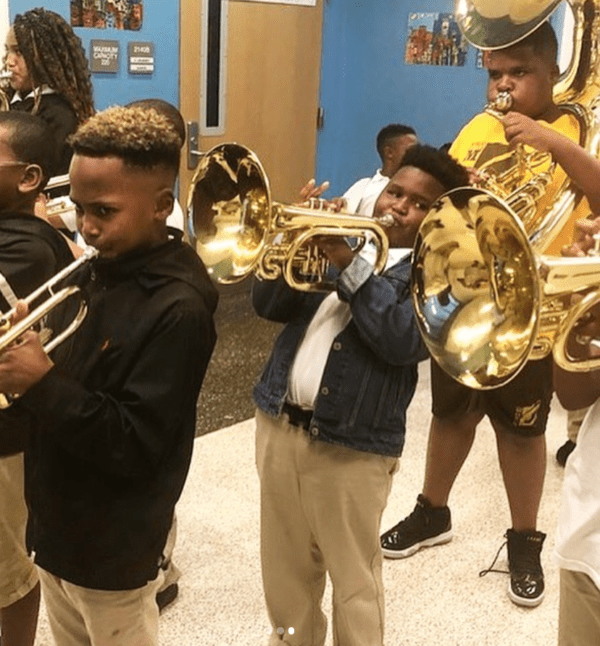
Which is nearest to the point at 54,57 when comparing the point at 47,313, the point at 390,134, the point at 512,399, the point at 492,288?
the point at 390,134

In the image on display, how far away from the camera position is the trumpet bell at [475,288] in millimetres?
1242

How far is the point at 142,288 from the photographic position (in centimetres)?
128

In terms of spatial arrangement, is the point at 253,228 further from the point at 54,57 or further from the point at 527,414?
the point at 54,57

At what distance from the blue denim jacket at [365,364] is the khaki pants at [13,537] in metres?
0.48

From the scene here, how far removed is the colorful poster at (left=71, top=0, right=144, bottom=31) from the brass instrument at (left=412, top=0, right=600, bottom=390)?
8.79ft

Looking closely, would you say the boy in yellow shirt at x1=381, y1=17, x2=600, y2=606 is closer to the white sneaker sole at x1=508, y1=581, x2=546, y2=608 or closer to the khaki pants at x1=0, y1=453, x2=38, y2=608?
the white sneaker sole at x1=508, y1=581, x2=546, y2=608

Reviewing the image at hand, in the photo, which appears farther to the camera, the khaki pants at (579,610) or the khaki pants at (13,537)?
the khaki pants at (13,537)

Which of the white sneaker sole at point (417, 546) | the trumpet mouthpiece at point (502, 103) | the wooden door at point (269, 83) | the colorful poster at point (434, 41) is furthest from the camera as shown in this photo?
the colorful poster at point (434, 41)

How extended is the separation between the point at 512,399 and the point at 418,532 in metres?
0.51

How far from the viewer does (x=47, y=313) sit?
1278 mm

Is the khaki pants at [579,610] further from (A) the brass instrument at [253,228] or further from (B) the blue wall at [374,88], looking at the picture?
(B) the blue wall at [374,88]

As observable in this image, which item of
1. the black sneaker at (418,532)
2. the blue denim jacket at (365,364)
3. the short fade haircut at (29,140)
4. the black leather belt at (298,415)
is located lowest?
the black sneaker at (418,532)

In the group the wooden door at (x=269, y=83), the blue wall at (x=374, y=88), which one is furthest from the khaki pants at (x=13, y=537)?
the blue wall at (x=374, y=88)

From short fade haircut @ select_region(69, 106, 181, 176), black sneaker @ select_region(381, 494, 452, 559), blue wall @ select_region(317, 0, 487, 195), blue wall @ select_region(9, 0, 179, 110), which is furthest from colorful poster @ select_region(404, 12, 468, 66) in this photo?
short fade haircut @ select_region(69, 106, 181, 176)
